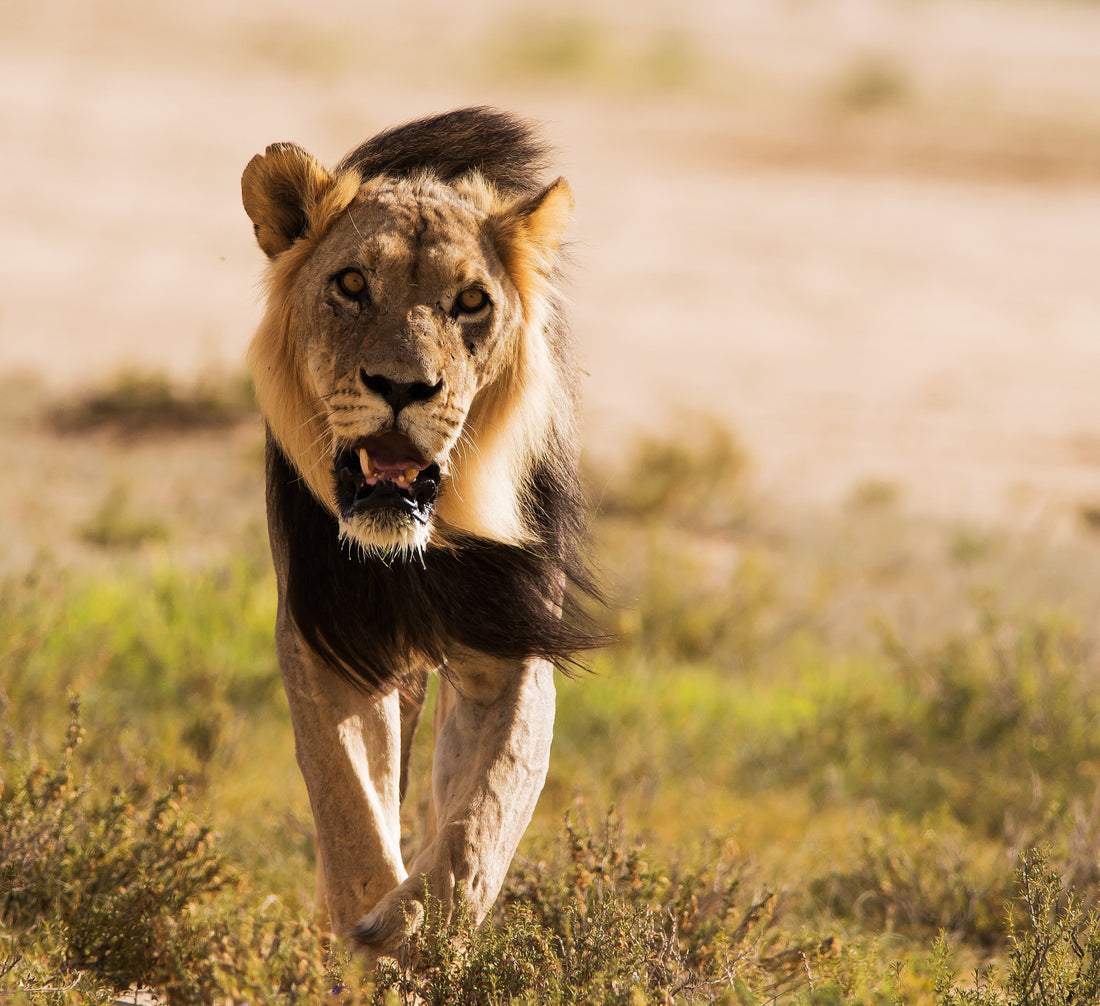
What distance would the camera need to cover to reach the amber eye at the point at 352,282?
3117mm

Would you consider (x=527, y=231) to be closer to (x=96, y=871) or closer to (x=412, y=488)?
(x=412, y=488)

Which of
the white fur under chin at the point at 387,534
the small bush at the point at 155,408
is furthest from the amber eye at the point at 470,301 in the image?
the small bush at the point at 155,408

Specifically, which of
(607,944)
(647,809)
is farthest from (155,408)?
(607,944)

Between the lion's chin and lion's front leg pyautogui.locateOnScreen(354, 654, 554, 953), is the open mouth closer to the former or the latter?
the lion's chin

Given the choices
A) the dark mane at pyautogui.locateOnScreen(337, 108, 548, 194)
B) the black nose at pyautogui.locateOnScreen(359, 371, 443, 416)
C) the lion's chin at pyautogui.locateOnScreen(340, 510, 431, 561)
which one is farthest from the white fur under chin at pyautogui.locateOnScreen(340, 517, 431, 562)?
the dark mane at pyautogui.locateOnScreen(337, 108, 548, 194)

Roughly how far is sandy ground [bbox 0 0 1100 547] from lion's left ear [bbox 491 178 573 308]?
0.54 meters

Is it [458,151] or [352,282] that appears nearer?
[352,282]

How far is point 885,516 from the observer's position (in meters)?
11.3

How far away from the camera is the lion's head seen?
301 cm

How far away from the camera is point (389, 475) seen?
3.04m

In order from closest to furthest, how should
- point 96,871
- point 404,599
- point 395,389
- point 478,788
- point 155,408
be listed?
point 395,389, point 478,788, point 404,599, point 96,871, point 155,408

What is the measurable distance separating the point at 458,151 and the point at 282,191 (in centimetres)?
51

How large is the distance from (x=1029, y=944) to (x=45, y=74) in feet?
93.2

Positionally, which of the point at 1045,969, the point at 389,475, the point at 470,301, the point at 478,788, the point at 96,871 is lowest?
the point at 1045,969
